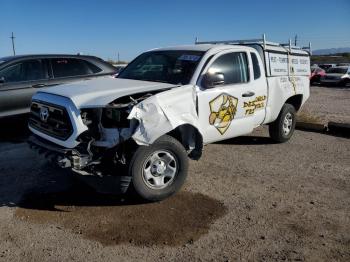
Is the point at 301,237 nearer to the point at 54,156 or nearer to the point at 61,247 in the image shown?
the point at 61,247

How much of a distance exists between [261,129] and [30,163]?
526 centimetres

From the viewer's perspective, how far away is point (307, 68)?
28.1 ft

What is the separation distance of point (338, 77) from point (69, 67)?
23.5m

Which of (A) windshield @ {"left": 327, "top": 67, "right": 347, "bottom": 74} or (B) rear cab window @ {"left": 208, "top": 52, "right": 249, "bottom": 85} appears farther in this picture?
(A) windshield @ {"left": 327, "top": 67, "right": 347, "bottom": 74}

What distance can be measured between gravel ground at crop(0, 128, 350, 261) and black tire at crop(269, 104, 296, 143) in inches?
46.7

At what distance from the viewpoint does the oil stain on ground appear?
417 centimetres

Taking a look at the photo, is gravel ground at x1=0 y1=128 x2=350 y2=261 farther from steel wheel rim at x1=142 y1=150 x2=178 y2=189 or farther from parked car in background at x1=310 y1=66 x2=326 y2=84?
parked car in background at x1=310 y1=66 x2=326 y2=84

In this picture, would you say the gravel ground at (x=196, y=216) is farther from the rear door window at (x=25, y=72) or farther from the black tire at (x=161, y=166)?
the rear door window at (x=25, y=72)

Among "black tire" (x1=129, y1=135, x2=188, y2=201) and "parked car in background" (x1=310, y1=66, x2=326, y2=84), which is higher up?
"parked car in background" (x1=310, y1=66, x2=326, y2=84)

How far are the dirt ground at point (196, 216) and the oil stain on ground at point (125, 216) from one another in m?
0.01

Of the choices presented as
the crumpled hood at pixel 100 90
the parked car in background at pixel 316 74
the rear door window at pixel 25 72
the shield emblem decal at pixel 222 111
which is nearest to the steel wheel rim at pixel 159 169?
the crumpled hood at pixel 100 90

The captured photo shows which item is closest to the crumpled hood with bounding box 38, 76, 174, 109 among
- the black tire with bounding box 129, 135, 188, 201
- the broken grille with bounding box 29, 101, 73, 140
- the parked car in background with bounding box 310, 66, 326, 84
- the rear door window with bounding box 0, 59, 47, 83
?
the broken grille with bounding box 29, 101, 73, 140

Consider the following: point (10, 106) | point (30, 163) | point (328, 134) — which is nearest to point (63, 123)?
point (30, 163)

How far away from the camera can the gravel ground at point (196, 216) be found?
3.86 meters
